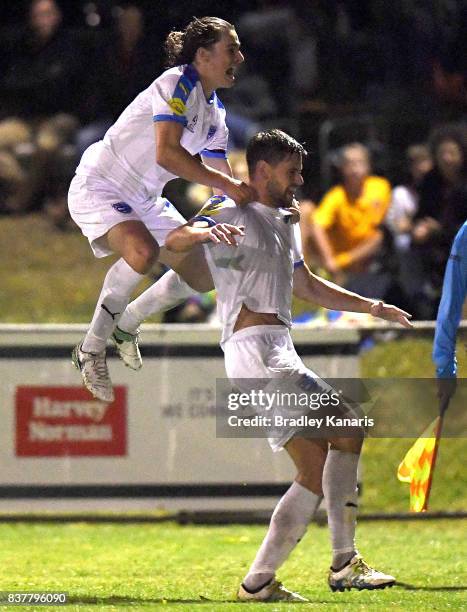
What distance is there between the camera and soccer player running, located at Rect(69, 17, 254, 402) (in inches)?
291

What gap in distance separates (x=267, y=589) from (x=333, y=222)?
6.64 meters

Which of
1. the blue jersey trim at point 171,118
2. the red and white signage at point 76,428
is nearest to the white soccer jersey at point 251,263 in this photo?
the blue jersey trim at point 171,118

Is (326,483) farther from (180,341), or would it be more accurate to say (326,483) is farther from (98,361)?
(180,341)

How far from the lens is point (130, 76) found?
14.4m

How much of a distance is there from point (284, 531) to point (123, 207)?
185 centimetres

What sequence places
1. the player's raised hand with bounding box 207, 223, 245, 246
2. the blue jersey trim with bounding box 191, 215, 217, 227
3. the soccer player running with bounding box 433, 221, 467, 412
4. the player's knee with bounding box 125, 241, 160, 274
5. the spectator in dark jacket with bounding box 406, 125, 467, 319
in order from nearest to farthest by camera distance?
the player's raised hand with bounding box 207, 223, 245, 246 < the blue jersey trim with bounding box 191, 215, 217, 227 < the soccer player running with bounding box 433, 221, 467, 412 < the player's knee with bounding box 125, 241, 160, 274 < the spectator in dark jacket with bounding box 406, 125, 467, 319

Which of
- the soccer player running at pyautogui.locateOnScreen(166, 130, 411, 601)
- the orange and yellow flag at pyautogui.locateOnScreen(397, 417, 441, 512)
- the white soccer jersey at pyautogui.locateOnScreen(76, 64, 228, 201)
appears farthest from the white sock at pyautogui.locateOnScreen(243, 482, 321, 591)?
the white soccer jersey at pyautogui.locateOnScreen(76, 64, 228, 201)

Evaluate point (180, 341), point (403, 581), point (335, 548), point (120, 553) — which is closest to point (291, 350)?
point (335, 548)

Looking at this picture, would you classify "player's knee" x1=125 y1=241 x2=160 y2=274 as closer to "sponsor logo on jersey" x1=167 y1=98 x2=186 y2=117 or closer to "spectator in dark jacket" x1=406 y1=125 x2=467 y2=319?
"sponsor logo on jersey" x1=167 y1=98 x2=186 y2=117

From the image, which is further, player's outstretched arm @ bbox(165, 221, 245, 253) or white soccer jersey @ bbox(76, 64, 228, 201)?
white soccer jersey @ bbox(76, 64, 228, 201)

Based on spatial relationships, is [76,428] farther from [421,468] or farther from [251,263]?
[251,263]

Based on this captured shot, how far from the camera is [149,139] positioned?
7777mm

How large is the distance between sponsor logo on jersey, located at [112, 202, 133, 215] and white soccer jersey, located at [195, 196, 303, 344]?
0.64 metres

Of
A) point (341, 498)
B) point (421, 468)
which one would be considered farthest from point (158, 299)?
point (421, 468)
